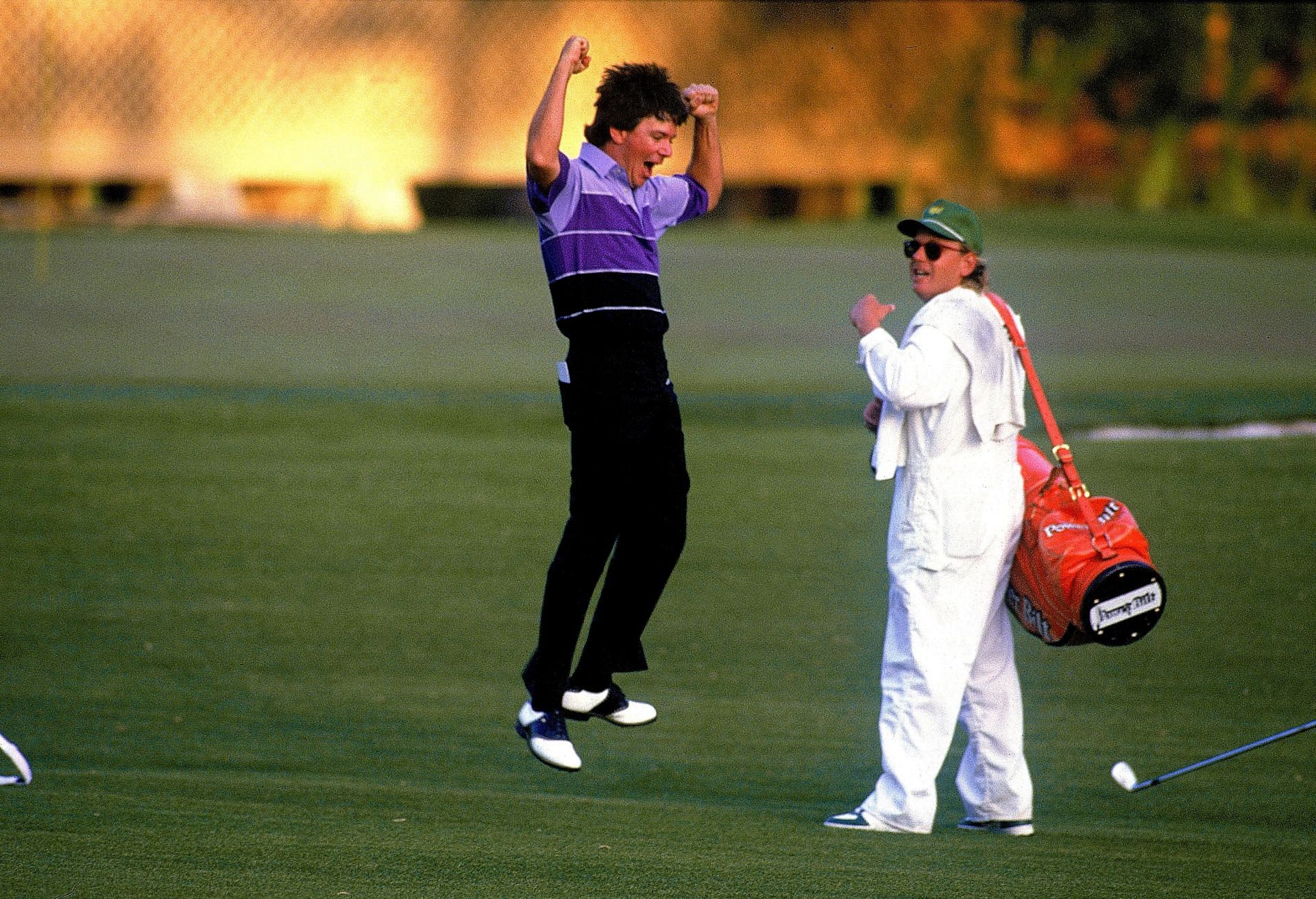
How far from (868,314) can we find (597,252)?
97 cm

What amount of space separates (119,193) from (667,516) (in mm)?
31922

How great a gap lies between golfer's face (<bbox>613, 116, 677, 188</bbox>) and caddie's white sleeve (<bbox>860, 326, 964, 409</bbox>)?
0.87 meters

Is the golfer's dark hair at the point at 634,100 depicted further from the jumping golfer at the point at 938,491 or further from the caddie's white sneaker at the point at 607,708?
the caddie's white sneaker at the point at 607,708

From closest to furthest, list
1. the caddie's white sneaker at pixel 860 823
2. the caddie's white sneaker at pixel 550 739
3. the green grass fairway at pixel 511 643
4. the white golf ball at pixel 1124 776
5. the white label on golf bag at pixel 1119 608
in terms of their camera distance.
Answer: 1. the green grass fairway at pixel 511 643
2. the caddie's white sneaker at pixel 550 739
3. the white label on golf bag at pixel 1119 608
4. the caddie's white sneaker at pixel 860 823
5. the white golf ball at pixel 1124 776

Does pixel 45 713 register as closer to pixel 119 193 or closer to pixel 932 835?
pixel 932 835

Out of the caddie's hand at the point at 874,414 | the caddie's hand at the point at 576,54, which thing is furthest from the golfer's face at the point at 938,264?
the caddie's hand at the point at 576,54

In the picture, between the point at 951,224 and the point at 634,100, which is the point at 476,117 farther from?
the point at 634,100

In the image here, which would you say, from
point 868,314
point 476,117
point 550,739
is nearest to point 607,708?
point 550,739

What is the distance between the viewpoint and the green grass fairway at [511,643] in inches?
196

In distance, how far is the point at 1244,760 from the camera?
7648 millimetres

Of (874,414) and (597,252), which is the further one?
(874,414)

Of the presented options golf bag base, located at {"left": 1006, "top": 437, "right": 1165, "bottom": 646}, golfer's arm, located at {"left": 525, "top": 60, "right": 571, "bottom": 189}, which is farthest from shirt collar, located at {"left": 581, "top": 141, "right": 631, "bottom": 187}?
golf bag base, located at {"left": 1006, "top": 437, "right": 1165, "bottom": 646}

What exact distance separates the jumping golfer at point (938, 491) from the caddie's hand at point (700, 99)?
75 centimetres

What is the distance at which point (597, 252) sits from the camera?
4820 millimetres
